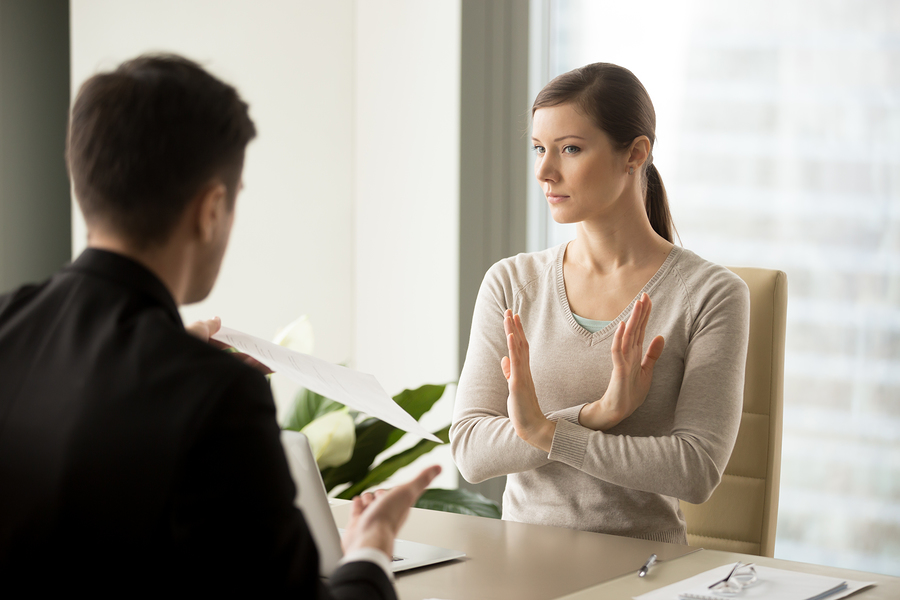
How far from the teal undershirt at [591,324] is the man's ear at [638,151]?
306 mm

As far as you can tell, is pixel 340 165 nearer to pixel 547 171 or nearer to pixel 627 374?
pixel 547 171

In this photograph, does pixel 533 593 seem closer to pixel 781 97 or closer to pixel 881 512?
pixel 881 512

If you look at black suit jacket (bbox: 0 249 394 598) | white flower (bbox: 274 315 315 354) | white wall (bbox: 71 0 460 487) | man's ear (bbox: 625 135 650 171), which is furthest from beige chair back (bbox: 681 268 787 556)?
white wall (bbox: 71 0 460 487)

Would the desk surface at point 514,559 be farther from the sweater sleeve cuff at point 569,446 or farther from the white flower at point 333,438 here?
the white flower at point 333,438

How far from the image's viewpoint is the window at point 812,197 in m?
2.41

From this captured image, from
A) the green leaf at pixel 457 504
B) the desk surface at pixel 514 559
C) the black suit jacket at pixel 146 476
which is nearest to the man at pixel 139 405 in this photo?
the black suit jacket at pixel 146 476

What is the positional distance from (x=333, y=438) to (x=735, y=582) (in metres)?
1.17

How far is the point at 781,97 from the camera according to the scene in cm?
253

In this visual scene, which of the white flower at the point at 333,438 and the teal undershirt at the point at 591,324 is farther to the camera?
the white flower at the point at 333,438

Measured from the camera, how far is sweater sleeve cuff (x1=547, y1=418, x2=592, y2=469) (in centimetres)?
150

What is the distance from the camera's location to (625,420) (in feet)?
5.37

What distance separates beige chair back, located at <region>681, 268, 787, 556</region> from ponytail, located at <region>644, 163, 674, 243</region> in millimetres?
219

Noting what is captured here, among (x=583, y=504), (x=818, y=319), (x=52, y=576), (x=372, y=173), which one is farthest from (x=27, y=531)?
(x=372, y=173)

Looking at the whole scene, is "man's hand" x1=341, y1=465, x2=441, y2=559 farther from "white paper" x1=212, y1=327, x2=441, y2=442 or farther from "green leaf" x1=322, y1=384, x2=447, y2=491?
"green leaf" x1=322, y1=384, x2=447, y2=491
